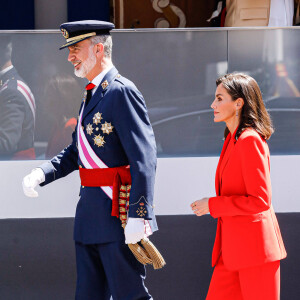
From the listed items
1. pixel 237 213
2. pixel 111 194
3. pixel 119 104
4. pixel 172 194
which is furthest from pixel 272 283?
pixel 172 194

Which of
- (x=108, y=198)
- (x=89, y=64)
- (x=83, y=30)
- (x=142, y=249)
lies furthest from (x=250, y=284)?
(x=83, y=30)

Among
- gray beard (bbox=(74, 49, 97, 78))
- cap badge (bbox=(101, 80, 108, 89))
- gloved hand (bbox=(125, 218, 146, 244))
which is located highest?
gray beard (bbox=(74, 49, 97, 78))

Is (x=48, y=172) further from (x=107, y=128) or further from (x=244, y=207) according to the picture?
(x=244, y=207)

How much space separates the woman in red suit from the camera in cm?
263

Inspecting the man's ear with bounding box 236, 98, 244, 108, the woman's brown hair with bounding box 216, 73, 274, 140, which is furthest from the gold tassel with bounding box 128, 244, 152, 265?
the man's ear with bounding box 236, 98, 244, 108

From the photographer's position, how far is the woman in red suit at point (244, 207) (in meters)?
2.63

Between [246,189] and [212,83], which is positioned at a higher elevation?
[212,83]

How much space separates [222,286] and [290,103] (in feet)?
5.11

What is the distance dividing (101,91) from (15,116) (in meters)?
1.15

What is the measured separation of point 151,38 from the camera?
3.90 metres

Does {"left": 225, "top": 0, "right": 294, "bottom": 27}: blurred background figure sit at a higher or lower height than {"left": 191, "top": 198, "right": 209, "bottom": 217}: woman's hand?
higher

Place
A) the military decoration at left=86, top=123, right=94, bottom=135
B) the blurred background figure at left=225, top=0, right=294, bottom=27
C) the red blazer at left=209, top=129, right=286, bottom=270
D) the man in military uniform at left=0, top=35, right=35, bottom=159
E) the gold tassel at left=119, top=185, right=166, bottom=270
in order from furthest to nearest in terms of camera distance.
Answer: the blurred background figure at left=225, top=0, right=294, bottom=27, the man in military uniform at left=0, top=35, right=35, bottom=159, the military decoration at left=86, top=123, right=94, bottom=135, the gold tassel at left=119, top=185, right=166, bottom=270, the red blazer at left=209, top=129, right=286, bottom=270

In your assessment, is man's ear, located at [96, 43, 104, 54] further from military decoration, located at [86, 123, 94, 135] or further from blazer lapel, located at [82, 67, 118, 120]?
military decoration, located at [86, 123, 94, 135]

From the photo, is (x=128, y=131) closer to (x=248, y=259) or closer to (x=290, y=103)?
(x=248, y=259)
